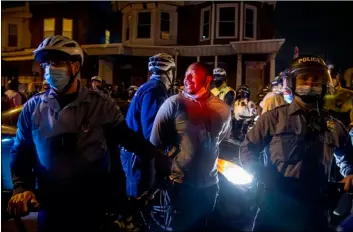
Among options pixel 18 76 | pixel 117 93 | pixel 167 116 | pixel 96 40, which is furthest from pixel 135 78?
pixel 167 116

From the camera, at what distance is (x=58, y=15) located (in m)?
26.2

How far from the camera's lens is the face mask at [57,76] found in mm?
2926

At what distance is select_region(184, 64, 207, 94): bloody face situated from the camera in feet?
13.7

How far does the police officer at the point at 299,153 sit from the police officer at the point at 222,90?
5.35m

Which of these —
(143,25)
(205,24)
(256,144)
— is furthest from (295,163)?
(143,25)

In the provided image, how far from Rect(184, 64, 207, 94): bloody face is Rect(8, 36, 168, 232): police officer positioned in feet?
4.35

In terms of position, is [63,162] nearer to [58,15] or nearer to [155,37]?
[155,37]

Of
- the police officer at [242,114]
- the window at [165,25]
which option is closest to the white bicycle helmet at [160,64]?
the police officer at [242,114]

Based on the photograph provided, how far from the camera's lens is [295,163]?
3.22 m

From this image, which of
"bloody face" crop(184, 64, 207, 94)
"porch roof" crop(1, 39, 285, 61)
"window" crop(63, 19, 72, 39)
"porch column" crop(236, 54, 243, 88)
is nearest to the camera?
"bloody face" crop(184, 64, 207, 94)

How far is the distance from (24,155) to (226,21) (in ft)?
66.9

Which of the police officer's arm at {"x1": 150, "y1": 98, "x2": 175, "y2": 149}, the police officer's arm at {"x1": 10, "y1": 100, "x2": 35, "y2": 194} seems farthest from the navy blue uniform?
the police officer's arm at {"x1": 10, "y1": 100, "x2": 35, "y2": 194}

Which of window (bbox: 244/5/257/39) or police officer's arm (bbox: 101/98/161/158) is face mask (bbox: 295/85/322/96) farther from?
window (bbox: 244/5/257/39)

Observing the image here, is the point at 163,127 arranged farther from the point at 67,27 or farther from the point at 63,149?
the point at 67,27
